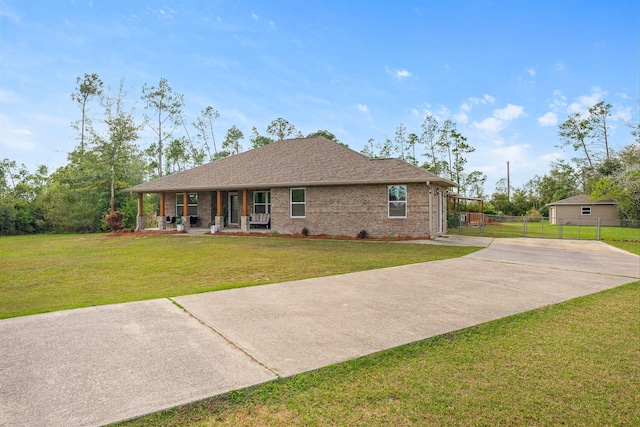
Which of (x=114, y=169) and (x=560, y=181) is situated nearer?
(x=114, y=169)

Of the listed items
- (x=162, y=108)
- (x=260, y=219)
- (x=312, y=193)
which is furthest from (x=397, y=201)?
(x=162, y=108)

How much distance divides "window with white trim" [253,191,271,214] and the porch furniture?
1.36 ft

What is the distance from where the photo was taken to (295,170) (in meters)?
18.5

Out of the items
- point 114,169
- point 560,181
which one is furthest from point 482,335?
point 560,181

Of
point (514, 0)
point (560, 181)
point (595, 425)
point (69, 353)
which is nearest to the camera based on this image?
point (595, 425)

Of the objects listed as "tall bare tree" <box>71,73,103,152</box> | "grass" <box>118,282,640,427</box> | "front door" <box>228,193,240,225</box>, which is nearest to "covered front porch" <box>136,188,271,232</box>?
"front door" <box>228,193,240,225</box>

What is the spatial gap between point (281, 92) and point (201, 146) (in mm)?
18877

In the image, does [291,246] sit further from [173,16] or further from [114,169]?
[114,169]

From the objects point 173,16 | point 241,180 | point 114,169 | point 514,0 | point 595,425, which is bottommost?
point 595,425

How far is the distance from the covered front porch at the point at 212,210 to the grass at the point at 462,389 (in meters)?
16.3

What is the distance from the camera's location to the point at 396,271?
25.7 feet

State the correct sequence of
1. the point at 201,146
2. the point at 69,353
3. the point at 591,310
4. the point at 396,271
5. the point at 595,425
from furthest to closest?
the point at 201,146, the point at 396,271, the point at 591,310, the point at 69,353, the point at 595,425

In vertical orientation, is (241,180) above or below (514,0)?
below

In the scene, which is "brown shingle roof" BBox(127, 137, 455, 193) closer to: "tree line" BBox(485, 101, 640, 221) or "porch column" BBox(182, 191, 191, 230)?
"porch column" BBox(182, 191, 191, 230)
